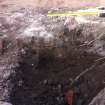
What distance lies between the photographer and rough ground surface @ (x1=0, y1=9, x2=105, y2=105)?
362cm

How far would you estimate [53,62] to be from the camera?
3830 millimetres

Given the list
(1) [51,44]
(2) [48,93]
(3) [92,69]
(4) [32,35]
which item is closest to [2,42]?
(4) [32,35]

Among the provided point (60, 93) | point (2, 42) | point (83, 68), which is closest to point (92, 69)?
point (83, 68)

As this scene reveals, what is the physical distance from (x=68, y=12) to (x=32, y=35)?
688 millimetres

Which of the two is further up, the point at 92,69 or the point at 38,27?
the point at 38,27

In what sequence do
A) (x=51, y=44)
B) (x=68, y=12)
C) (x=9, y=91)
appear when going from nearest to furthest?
(x=9, y=91), (x=51, y=44), (x=68, y=12)

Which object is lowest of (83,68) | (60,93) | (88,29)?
(60,93)

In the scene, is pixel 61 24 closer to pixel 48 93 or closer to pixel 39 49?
pixel 39 49

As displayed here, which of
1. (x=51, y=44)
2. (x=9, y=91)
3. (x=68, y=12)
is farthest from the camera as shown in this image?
(x=68, y=12)

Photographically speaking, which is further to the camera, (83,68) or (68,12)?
(68,12)

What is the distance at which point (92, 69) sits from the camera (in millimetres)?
3643

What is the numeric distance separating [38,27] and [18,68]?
69 cm

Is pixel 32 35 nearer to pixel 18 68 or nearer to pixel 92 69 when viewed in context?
pixel 18 68

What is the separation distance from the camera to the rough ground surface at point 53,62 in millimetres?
3621
